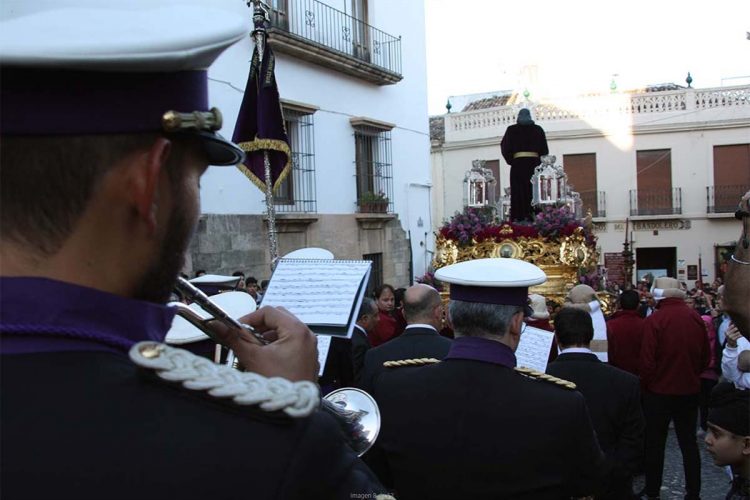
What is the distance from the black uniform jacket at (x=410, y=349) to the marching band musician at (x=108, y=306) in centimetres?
354

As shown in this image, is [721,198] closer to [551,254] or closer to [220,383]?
[551,254]

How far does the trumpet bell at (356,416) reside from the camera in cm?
172

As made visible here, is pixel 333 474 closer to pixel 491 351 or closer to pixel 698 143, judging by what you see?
pixel 491 351

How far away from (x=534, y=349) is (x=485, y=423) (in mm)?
2164

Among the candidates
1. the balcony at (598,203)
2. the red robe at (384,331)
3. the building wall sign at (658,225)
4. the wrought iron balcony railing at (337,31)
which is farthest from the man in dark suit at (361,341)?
the building wall sign at (658,225)

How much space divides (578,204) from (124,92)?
994 centimetres

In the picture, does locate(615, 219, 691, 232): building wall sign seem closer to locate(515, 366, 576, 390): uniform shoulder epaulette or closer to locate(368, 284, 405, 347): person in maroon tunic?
locate(368, 284, 405, 347): person in maroon tunic

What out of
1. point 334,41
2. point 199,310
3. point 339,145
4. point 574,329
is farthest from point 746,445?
point 334,41

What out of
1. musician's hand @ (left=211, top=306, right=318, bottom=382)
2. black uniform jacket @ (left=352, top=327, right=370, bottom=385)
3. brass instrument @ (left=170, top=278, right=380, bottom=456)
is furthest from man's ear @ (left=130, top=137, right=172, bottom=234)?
black uniform jacket @ (left=352, top=327, right=370, bottom=385)

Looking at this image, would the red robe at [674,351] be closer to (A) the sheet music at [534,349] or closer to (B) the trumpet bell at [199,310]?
(A) the sheet music at [534,349]

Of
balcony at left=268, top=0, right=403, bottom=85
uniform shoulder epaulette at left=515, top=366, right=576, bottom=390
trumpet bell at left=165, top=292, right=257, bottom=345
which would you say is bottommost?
uniform shoulder epaulette at left=515, top=366, right=576, bottom=390

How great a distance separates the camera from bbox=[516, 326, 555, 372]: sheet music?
4387 millimetres

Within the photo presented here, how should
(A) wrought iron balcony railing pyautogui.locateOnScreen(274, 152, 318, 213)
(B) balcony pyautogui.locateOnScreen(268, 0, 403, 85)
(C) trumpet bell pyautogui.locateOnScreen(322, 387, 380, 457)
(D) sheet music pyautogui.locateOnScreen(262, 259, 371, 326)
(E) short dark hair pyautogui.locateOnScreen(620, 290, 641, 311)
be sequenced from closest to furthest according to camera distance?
1. (C) trumpet bell pyautogui.locateOnScreen(322, 387, 380, 457)
2. (D) sheet music pyautogui.locateOnScreen(262, 259, 371, 326)
3. (E) short dark hair pyautogui.locateOnScreen(620, 290, 641, 311)
4. (B) balcony pyautogui.locateOnScreen(268, 0, 403, 85)
5. (A) wrought iron balcony railing pyautogui.locateOnScreen(274, 152, 318, 213)

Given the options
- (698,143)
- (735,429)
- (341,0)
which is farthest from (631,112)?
(735,429)
